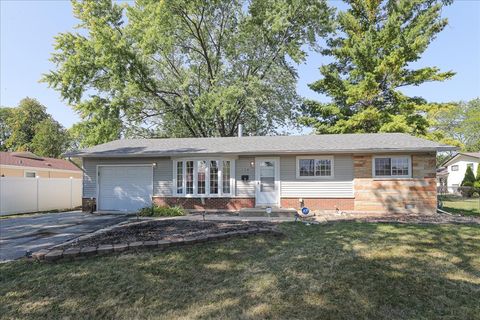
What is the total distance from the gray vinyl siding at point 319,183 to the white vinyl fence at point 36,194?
12350 millimetres

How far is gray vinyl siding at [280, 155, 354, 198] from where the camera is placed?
12.3 meters

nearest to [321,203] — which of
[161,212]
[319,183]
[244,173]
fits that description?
[319,183]

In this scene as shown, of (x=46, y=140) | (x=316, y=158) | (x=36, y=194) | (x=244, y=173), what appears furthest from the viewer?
(x=46, y=140)

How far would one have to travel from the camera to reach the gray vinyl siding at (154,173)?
13359 millimetres

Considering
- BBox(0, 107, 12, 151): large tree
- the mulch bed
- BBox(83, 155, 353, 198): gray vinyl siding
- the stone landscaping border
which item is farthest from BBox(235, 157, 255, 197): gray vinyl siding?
BBox(0, 107, 12, 151): large tree

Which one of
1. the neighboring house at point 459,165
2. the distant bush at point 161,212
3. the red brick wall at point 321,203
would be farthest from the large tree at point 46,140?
the neighboring house at point 459,165

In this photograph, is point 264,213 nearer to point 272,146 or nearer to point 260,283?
point 272,146

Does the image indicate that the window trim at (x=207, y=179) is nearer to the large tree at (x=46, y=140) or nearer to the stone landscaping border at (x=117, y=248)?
the stone landscaping border at (x=117, y=248)

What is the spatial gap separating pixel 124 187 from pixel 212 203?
4.18 m

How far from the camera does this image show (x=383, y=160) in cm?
1209

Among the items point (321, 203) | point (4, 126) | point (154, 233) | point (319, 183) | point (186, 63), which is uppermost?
point (186, 63)

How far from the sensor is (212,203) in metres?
13.0

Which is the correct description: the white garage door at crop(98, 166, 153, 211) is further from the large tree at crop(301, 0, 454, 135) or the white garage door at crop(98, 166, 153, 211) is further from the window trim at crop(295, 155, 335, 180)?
the large tree at crop(301, 0, 454, 135)

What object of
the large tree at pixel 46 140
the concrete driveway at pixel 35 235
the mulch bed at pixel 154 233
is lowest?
the concrete driveway at pixel 35 235
